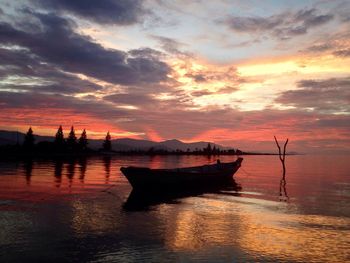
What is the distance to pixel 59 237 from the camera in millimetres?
15930

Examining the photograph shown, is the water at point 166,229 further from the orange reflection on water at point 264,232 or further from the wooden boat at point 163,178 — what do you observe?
the wooden boat at point 163,178

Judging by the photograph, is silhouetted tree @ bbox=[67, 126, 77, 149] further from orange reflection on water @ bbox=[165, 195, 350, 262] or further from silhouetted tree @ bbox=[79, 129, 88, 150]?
orange reflection on water @ bbox=[165, 195, 350, 262]

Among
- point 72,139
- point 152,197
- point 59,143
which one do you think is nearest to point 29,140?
point 59,143

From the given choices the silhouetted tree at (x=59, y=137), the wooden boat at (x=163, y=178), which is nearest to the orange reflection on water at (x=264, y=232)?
the wooden boat at (x=163, y=178)

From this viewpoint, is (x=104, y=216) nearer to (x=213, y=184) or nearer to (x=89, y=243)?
(x=89, y=243)

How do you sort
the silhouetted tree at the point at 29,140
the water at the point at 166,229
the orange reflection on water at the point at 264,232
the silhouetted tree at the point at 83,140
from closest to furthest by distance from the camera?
the water at the point at 166,229 → the orange reflection on water at the point at 264,232 → the silhouetted tree at the point at 29,140 → the silhouetted tree at the point at 83,140

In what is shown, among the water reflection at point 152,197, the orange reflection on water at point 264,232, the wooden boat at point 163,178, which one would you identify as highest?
the wooden boat at point 163,178

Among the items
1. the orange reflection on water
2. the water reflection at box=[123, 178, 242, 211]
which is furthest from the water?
the water reflection at box=[123, 178, 242, 211]

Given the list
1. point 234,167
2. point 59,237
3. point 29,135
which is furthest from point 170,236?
point 29,135

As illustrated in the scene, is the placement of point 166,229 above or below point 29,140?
below

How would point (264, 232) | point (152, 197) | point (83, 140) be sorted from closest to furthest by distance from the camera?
1. point (264, 232)
2. point (152, 197)
3. point (83, 140)

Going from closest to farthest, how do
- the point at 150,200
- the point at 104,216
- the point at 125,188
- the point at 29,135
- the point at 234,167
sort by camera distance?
the point at 104,216 < the point at 150,200 < the point at 125,188 < the point at 234,167 < the point at 29,135

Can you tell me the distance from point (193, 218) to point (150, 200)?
8.16m

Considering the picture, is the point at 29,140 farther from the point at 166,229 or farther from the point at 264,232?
the point at 264,232
